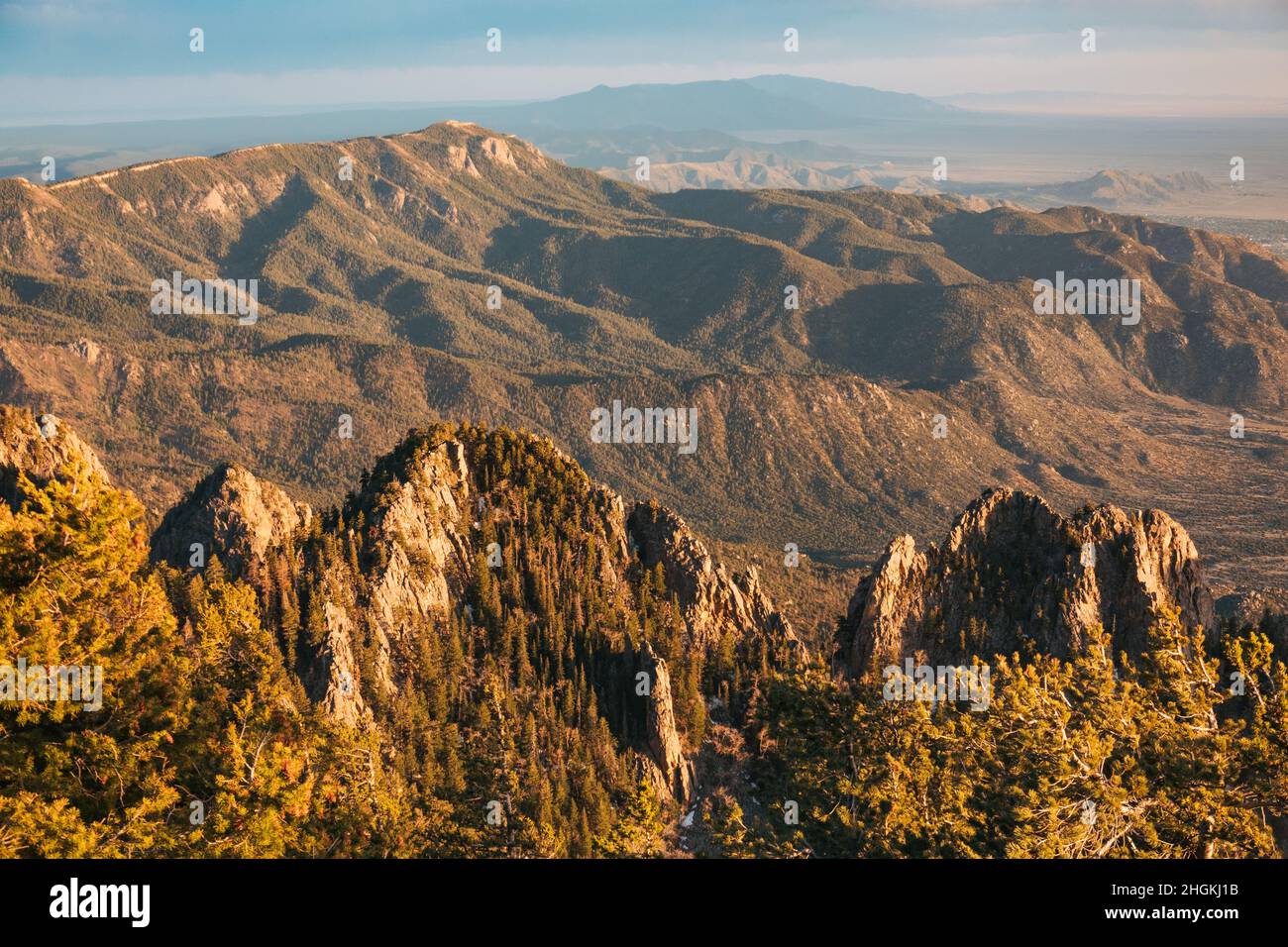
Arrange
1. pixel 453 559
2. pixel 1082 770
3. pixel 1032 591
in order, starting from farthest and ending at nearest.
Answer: pixel 1032 591, pixel 453 559, pixel 1082 770

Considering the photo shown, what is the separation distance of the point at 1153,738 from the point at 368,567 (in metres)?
78.0

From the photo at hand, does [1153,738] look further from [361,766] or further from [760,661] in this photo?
[760,661]

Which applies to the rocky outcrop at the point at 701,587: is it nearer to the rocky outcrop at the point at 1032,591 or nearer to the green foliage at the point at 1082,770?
the rocky outcrop at the point at 1032,591

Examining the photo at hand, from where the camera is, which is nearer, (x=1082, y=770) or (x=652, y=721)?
(x=1082, y=770)

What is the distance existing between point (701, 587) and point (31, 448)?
80879 mm

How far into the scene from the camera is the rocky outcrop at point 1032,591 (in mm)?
114375

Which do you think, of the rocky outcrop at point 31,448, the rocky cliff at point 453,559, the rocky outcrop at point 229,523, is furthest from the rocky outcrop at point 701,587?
the rocky outcrop at point 31,448

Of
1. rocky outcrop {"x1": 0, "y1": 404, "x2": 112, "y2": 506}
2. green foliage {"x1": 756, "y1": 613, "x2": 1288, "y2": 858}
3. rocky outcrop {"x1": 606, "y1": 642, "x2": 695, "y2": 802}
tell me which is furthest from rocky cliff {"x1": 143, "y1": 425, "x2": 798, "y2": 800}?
green foliage {"x1": 756, "y1": 613, "x2": 1288, "y2": 858}

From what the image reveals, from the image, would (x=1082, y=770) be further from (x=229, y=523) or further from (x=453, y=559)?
(x=229, y=523)

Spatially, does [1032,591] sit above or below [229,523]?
below

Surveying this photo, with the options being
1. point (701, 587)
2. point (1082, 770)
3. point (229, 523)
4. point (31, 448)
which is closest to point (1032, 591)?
point (701, 587)

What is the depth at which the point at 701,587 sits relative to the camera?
119562 millimetres

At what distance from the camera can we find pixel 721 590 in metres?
121

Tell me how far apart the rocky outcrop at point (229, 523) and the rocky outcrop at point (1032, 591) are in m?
67.2
